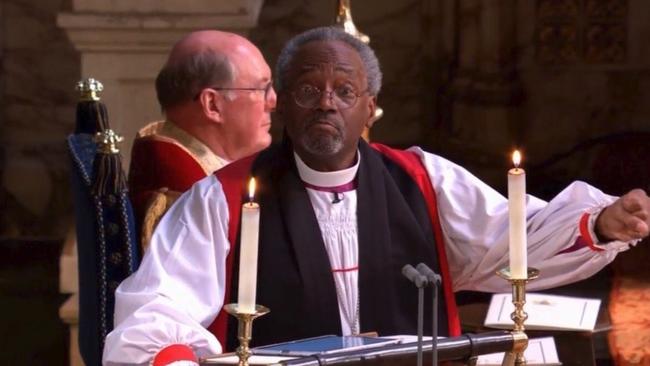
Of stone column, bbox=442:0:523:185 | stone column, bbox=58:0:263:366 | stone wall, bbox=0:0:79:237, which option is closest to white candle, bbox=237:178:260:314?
stone column, bbox=58:0:263:366

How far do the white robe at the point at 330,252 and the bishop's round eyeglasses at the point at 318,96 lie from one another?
0.83ft

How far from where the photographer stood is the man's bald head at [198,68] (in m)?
5.49

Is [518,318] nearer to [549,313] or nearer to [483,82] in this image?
[549,313]

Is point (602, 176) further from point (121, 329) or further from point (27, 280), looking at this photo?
point (121, 329)

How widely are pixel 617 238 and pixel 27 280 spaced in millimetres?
5010

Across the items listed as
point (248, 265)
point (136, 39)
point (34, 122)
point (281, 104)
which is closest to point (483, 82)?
point (34, 122)

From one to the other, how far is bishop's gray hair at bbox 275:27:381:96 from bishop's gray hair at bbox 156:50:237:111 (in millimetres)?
1107

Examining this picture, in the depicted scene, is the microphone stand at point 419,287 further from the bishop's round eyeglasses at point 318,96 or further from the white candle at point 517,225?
the bishop's round eyeglasses at point 318,96

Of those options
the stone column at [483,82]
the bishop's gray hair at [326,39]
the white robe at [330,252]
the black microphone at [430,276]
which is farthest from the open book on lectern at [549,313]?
the stone column at [483,82]

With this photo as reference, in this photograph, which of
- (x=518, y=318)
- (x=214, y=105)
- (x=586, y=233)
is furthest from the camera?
(x=214, y=105)

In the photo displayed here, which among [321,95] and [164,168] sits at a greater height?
[321,95]

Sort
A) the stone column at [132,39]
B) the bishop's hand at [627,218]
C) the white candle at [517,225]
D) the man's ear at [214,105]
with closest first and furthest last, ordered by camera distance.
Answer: the white candle at [517,225] < the bishop's hand at [627,218] < the man's ear at [214,105] < the stone column at [132,39]

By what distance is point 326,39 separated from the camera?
4336 millimetres

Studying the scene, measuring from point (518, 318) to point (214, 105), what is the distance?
200 centimetres
